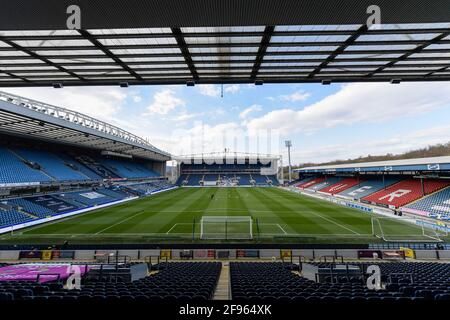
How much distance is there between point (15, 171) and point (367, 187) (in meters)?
59.0

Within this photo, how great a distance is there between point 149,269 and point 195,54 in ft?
39.7

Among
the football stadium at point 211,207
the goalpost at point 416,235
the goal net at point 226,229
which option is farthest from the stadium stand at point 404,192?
the goal net at point 226,229

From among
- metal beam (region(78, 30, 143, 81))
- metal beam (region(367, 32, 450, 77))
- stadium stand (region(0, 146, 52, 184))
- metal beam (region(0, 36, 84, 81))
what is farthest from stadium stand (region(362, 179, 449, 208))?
stadium stand (region(0, 146, 52, 184))

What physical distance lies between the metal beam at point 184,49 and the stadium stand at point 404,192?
3730cm

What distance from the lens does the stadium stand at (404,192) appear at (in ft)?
106

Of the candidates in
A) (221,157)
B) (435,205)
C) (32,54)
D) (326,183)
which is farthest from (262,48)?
(221,157)

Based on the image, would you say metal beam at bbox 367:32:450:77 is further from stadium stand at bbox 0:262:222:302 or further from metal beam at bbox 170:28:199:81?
stadium stand at bbox 0:262:222:302

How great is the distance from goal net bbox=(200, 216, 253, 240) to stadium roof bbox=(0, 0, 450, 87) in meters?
15.1

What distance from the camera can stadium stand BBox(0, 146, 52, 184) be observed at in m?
28.5

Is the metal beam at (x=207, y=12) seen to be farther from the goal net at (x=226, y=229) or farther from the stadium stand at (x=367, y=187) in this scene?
the stadium stand at (x=367, y=187)

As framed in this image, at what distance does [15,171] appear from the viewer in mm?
30547

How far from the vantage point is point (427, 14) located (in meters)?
4.66
